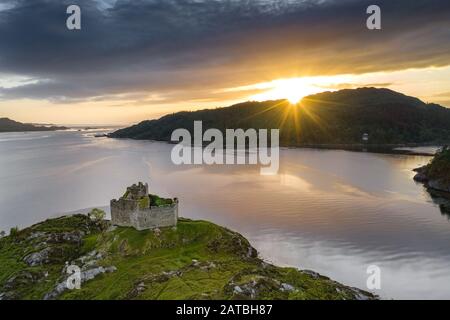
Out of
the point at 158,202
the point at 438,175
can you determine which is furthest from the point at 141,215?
the point at 438,175

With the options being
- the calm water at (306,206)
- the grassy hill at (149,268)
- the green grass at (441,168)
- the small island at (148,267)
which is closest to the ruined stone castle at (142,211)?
the small island at (148,267)

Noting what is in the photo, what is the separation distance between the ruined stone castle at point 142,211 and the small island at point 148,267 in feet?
0.54

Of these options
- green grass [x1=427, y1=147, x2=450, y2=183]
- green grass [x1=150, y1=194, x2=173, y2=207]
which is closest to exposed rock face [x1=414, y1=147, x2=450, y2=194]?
green grass [x1=427, y1=147, x2=450, y2=183]

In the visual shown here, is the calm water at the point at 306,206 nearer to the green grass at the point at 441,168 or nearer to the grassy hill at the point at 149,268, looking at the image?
the green grass at the point at 441,168

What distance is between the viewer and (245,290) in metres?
33.0

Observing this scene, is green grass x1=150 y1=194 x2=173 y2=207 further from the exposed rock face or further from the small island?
the exposed rock face

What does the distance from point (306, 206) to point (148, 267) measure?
180 ft

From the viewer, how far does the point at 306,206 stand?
90.0 meters

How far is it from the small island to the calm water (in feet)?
38.3

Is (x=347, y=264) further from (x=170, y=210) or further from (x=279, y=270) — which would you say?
(x=170, y=210)

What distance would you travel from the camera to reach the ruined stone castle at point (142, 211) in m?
47.2

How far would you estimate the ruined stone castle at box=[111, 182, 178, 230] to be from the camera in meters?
47.2
